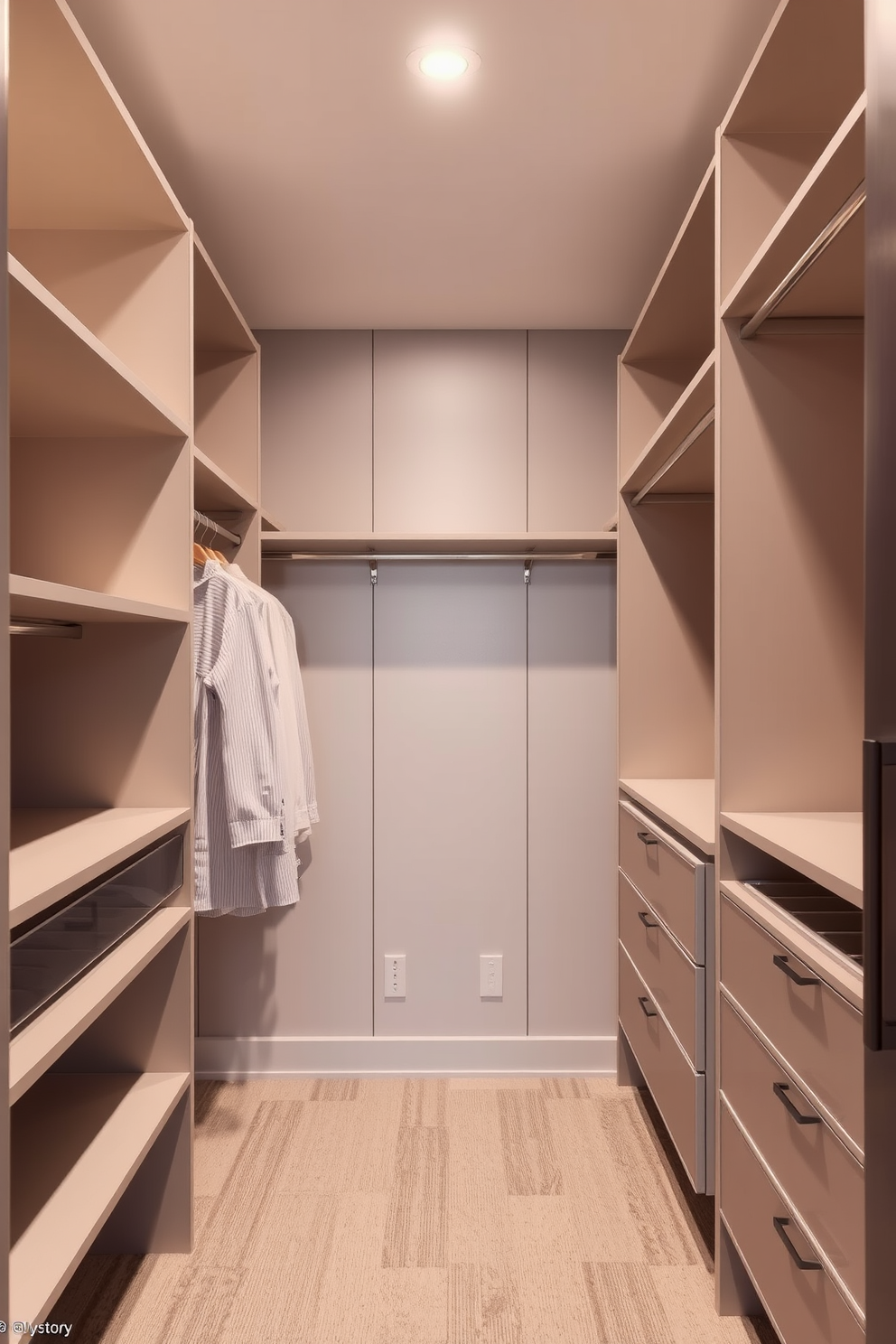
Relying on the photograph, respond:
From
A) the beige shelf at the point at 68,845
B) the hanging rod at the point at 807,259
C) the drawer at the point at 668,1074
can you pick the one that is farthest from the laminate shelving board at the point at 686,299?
the drawer at the point at 668,1074

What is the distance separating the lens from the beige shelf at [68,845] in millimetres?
1225

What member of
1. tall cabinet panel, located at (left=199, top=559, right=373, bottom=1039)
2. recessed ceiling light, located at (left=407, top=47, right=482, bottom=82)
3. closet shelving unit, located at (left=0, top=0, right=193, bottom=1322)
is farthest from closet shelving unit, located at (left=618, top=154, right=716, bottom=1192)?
closet shelving unit, located at (left=0, top=0, right=193, bottom=1322)

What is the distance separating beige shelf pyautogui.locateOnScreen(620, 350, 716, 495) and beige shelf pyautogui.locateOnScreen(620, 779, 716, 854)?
77 cm

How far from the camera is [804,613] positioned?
1654mm

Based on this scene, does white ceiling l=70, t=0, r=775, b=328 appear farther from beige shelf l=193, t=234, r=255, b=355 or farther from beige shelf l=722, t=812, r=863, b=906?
beige shelf l=722, t=812, r=863, b=906

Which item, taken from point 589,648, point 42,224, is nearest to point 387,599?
point 589,648

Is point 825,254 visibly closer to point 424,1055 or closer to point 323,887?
point 323,887

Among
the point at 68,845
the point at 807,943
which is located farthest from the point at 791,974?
the point at 68,845

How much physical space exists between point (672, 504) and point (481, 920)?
4.88 ft

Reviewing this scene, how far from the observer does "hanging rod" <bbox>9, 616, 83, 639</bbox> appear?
160 cm

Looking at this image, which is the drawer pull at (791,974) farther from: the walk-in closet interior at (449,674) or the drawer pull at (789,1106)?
the drawer pull at (789,1106)

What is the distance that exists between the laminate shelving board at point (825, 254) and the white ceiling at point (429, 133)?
1.81ft

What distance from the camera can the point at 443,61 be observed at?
1.76 metres

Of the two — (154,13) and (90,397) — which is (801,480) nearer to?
(90,397)
